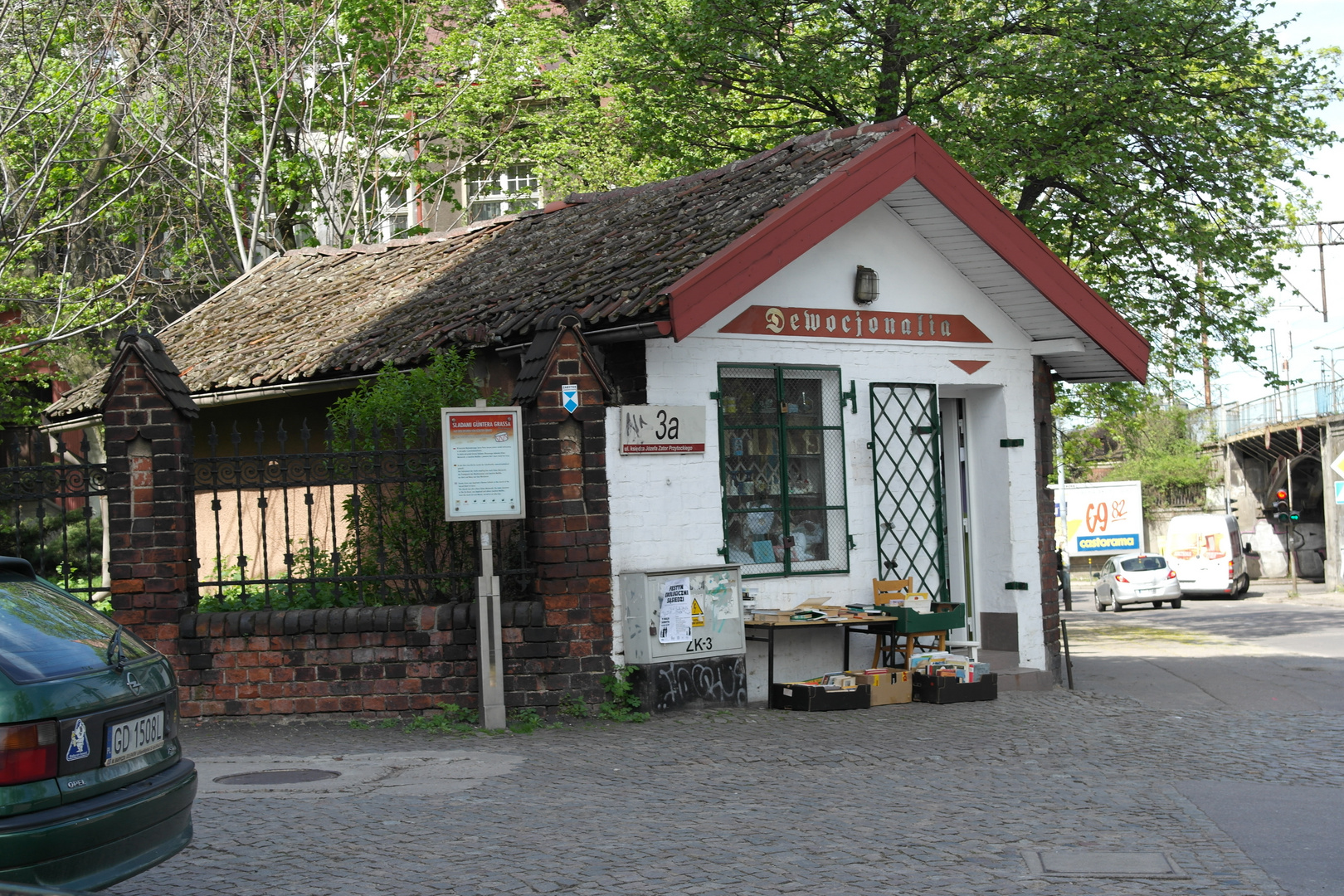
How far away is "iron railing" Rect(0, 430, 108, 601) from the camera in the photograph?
990 centimetres

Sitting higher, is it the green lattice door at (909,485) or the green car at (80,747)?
the green lattice door at (909,485)

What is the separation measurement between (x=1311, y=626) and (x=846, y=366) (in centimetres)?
1624

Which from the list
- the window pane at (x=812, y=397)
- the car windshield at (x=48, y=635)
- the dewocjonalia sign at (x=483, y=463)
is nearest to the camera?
the car windshield at (x=48, y=635)

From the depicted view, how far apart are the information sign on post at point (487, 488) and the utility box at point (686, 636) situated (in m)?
1.10

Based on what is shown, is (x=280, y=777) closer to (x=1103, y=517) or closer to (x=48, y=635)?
(x=48, y=635)

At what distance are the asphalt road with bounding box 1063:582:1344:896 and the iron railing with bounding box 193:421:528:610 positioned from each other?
208 inches

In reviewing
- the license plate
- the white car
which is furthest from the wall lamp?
the white car

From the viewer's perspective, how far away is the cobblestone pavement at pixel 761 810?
577cm

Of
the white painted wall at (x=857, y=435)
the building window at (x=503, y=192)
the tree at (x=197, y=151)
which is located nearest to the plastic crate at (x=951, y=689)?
the white painted wall at (x=857, y=435)

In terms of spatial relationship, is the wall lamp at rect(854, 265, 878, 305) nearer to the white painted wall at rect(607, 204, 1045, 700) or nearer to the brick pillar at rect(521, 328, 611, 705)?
the white painted wall at rect(607, 204, 1045, 700)

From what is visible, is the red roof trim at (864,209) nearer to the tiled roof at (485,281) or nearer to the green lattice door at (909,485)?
the tiled roof at (485,281)

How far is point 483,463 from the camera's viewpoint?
30.8 feet

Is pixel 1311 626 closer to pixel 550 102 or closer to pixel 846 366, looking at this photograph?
pixel 846 366

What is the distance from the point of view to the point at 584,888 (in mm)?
5594
